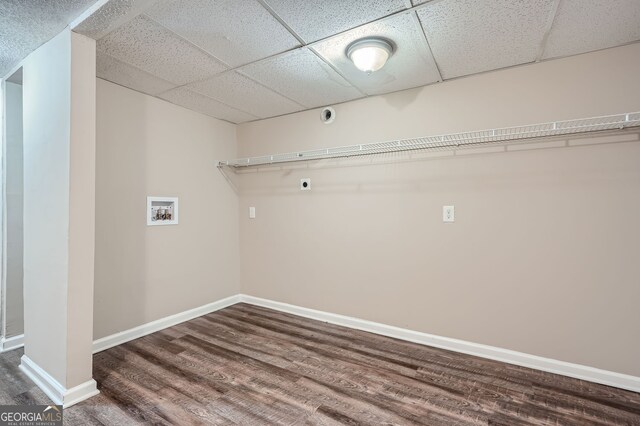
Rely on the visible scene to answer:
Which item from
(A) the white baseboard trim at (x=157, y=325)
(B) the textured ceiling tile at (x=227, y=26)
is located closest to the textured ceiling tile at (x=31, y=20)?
(B) the textured ceiling tile at (x=227, y=26)

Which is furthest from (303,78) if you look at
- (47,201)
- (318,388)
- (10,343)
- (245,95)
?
(10,343)

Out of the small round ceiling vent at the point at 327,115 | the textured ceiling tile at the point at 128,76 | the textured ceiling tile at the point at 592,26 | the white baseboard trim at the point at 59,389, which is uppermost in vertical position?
the textured ceiling tile at the point at 592,26

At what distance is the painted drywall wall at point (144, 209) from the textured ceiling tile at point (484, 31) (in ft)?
8.36

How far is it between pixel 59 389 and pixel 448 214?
302cm

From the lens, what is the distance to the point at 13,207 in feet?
8.34

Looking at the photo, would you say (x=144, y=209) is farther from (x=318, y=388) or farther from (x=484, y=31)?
(x=484, y=31)

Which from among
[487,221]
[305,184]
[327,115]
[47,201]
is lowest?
[487,221]

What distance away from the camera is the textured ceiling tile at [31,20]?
1.63m

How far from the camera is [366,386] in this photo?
6.72ft

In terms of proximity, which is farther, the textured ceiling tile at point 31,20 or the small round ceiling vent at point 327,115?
the small round ceiling vent at point 327,115

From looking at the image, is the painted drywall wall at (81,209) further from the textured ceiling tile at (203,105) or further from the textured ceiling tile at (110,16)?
the textured ceiling tile at (203,105)

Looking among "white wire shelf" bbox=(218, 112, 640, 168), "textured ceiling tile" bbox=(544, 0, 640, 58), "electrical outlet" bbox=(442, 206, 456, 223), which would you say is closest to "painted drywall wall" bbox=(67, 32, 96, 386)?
"white wire shelf" bbox=(218, 112, 640, 168)

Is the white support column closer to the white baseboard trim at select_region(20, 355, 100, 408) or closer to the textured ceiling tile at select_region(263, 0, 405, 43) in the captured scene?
the white baseboard trim at select_region(20, 355, 100, 408)

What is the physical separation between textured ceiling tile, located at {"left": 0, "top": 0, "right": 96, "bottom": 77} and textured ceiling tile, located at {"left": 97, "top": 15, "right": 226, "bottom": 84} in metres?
0.21
